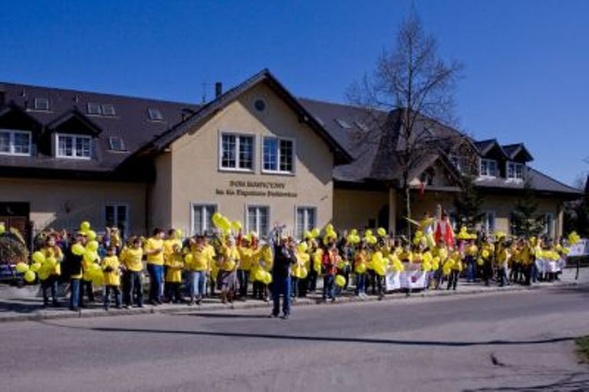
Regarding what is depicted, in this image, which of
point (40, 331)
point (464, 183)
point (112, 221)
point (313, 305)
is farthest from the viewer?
point (464, 183)

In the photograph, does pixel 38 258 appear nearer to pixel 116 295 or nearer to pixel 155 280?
pixel 116 295

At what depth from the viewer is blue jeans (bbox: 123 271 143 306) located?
15.7 meters

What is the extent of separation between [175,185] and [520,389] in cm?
1897

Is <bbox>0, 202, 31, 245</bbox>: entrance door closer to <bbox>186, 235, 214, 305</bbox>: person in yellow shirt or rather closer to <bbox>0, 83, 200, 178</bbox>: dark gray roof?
<bbox>0, 83, 200, 178</bbox>: dark gray roof

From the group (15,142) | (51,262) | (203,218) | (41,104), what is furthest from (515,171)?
(51,262)

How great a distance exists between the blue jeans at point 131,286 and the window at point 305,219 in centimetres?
1376

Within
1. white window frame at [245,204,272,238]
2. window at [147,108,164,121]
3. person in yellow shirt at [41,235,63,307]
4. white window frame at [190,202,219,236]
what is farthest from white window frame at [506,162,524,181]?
person in yellow shirt at [41,235,63,307]

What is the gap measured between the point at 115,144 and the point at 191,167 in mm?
4366

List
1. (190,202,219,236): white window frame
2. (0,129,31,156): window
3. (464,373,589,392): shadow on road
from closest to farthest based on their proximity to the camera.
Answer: (464,373,589,392): shadow on road < (0,129,31,156): window < (190,202,219,236): white window frame

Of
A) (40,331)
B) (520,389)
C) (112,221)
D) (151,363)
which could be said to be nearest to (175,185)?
(112,221)

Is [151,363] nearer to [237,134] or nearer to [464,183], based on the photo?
[237,134]

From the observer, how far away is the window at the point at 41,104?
28.5 meters

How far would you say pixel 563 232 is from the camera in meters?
44.1

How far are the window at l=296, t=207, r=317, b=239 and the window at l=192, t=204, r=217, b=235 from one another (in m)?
4.14
